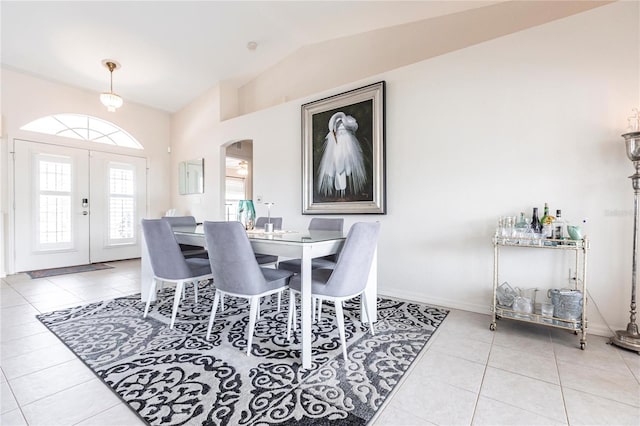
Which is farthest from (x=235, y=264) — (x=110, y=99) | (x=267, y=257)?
(x=110, y=99)

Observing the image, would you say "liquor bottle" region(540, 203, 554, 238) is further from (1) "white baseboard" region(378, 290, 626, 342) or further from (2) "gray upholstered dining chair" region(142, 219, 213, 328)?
(2) "gray upholstered dining chair" region(142, 219, 213, 328)

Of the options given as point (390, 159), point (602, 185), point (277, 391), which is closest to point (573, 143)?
point (602, 185)

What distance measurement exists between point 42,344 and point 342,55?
457cm

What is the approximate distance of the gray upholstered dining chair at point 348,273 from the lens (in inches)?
74.1

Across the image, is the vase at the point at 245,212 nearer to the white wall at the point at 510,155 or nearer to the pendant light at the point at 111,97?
the white wall at the point at 510,155

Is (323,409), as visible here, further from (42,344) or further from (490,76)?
(490,76)

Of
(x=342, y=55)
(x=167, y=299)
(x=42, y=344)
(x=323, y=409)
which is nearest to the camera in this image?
(x=323, y=409)

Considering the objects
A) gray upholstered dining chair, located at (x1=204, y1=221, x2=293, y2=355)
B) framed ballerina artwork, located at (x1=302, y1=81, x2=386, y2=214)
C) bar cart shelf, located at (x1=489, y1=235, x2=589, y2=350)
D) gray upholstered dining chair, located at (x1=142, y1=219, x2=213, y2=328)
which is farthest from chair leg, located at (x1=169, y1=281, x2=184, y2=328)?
bar cart shelf, located at (x1=489, y1=235, x2=589, y2=350)

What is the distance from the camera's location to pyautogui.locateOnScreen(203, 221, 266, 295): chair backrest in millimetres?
1879

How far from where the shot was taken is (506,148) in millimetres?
2615

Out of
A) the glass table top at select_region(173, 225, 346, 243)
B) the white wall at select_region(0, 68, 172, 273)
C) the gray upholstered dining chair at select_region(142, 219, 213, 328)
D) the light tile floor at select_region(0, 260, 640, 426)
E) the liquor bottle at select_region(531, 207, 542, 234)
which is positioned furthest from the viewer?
the white wall at select_region(0, 68, 172, 273)

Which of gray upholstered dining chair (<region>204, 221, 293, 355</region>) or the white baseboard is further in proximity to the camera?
the white baseboard

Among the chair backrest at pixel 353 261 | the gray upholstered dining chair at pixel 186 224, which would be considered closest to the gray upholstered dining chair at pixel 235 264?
the chair backrest at pixel 353 261

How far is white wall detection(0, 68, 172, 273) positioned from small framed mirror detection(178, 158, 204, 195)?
51 centimetres
